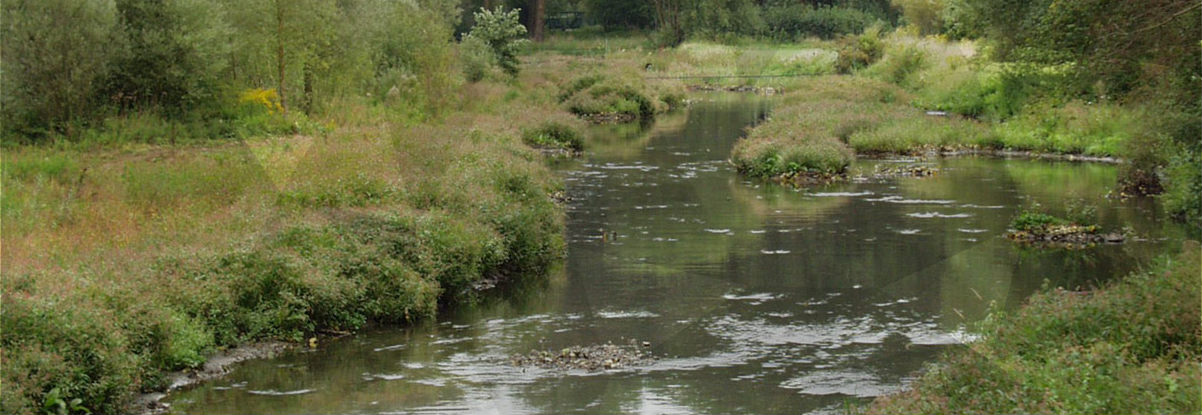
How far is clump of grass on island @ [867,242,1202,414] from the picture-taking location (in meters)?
10.7

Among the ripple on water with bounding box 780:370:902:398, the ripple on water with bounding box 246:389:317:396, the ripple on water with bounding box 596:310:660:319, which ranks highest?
the ripple on water with bounding box 780:370:902:398

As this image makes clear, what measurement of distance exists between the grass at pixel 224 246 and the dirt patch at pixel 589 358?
300cm

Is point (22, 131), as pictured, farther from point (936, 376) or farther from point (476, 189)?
point (936, 376)

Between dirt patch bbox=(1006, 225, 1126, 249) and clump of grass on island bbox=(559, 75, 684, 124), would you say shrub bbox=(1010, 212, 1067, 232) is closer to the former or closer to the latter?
dirt patch bbox=(1006, 225, 1126, 249)

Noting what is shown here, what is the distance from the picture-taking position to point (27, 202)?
19.2 m

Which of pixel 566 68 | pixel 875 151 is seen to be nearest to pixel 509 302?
pixel 875 151

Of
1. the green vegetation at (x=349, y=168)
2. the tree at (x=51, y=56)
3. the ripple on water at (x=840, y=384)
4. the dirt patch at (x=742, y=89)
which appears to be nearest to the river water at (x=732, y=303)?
the ripple on water at (x=840, y=384)

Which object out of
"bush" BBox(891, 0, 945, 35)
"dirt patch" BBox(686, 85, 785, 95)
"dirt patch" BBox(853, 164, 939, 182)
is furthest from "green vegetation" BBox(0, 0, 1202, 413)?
"bush" BBox(891, 0, 945, 35)

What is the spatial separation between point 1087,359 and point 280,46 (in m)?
28.0

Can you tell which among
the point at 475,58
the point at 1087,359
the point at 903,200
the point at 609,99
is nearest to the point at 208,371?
the point at 1087,359

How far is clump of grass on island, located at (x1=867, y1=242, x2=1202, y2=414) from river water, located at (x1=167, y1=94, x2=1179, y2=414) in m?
1.89

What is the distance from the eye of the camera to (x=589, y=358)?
16359 mm

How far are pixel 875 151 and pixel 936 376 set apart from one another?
28883mm

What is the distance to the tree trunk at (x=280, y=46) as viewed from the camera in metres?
34.6
